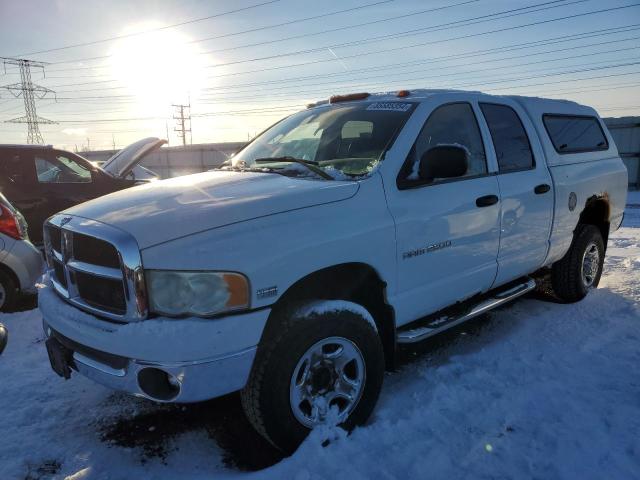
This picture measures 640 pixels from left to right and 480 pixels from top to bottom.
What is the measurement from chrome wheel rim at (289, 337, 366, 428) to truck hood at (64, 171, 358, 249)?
76cm

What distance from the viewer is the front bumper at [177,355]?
211 centimetres

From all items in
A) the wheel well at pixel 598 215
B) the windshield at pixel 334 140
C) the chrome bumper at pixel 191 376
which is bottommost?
the chrome bumper at pixel 191 376

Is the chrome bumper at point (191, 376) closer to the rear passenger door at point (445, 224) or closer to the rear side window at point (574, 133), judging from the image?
the rear passenger door at point (445, 224)

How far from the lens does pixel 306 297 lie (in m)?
2.71

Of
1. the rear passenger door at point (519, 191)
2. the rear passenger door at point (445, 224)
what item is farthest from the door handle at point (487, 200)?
the rear passenger door at point (519, 191)

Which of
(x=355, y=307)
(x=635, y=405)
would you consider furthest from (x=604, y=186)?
(x=355, y=307)

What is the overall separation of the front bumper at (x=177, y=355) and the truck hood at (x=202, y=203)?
16.3 inches

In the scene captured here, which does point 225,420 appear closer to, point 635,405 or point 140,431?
point 140,431

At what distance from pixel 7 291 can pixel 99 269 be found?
343cm

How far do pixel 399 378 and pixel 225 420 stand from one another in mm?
1240

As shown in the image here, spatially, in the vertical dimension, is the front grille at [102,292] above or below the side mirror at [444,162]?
below

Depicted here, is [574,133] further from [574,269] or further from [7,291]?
[7,291]

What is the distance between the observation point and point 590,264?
5.17m

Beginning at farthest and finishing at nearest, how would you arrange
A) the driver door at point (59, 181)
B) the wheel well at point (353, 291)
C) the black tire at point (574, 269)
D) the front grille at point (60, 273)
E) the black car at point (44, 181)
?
the driver door at point (59, 181) < the black car at point (44, 181) < the black tire at point (574, 269) < the front grille at point (60, 273) < the wheel well at point (353, 291)
